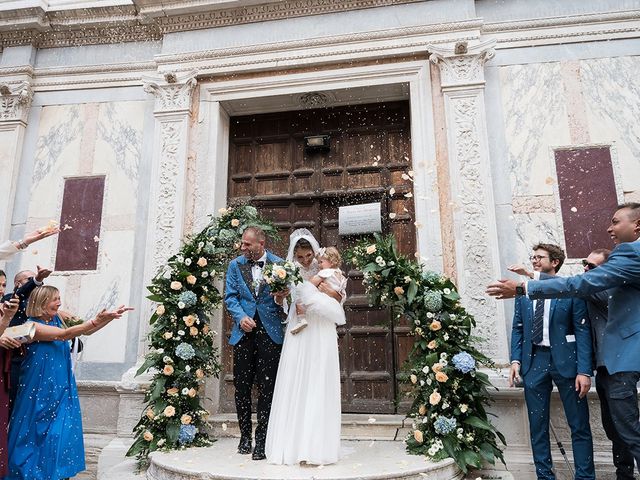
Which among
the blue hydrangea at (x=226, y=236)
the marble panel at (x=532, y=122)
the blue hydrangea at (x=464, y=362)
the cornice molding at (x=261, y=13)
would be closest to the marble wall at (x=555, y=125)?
the marble panel at (x=532, y=122)

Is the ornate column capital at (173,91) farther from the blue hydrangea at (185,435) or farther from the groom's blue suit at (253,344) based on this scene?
the blue hydrangea at (185,435)

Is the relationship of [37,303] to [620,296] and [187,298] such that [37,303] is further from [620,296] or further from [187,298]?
[620,296]

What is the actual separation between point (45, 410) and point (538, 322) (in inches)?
168

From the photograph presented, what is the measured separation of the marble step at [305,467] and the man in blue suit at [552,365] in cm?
83

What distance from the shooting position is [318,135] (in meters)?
6.73

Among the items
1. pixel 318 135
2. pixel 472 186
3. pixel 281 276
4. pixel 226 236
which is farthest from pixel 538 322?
pixel 318 135

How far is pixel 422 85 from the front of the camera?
6.08 meters

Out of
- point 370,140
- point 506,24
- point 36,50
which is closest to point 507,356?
point 370,140

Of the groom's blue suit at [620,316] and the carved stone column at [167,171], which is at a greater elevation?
the carved stone column at [167,171]

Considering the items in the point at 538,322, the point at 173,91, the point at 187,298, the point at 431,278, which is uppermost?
the point at 173,91

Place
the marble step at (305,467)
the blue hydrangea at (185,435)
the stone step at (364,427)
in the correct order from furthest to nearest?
the stone step at (364,427) < the blue hydrangea at (185,435) < the marble step at (305,467)

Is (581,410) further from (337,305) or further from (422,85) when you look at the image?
(422,85)

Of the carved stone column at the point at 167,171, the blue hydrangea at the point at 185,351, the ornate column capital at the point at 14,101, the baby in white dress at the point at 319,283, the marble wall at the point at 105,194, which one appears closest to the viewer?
the baby in white dress at the point at 319,283

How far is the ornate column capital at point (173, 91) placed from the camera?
6.49 metres
